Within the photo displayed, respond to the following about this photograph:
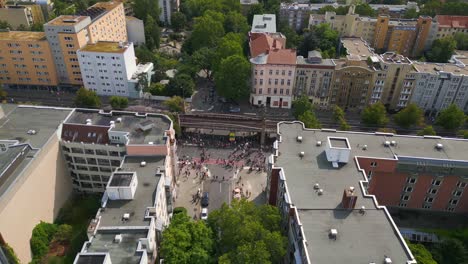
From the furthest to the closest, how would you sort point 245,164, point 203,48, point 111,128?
point 203,48 → point 245,164 → point 111,128

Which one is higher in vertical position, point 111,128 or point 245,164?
point 111,128

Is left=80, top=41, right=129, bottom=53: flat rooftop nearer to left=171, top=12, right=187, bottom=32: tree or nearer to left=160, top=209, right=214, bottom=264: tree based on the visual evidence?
left=171, top=12, right=187, bottom=32: tree

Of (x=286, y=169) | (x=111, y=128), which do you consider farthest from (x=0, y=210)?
(x=286, y=169)

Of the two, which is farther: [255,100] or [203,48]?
[203,48]

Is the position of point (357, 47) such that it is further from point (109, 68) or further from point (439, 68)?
point (109, 68)

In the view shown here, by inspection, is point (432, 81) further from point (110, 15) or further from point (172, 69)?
point (110, 15)

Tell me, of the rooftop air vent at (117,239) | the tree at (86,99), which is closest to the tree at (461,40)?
the tree at (86,99)

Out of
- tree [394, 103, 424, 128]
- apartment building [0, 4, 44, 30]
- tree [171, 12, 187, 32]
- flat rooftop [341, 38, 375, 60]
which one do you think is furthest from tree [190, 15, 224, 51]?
tree [394, 103, 424, 128]

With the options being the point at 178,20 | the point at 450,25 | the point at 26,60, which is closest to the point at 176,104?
the point at 26,60
